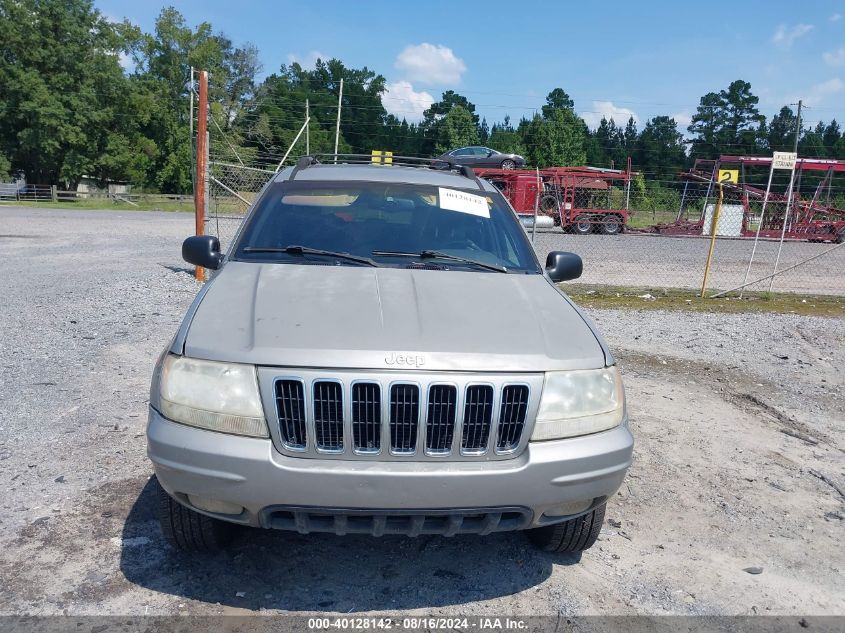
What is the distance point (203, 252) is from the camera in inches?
150

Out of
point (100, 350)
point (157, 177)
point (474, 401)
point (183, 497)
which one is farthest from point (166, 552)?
point (157, 177)

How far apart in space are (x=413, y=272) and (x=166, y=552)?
1.78m

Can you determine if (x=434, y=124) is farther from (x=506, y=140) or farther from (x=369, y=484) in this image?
(x=369, y=484)

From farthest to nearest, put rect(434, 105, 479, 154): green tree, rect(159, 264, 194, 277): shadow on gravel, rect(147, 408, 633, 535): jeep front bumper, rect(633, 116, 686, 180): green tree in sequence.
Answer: rect(434, 105, 479, 154): green tree
rect(633, 116, 686, 180): green tree
rect(159, 264, 194, 277): shadow on gravel
rect(147, 408, 633, 535): jeep front bumper

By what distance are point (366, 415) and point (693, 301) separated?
9.47 m

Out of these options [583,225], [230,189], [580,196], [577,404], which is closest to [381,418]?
[577,404]

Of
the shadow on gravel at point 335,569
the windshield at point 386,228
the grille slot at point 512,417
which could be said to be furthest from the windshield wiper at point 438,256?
the shadow on gravel at point 335,569

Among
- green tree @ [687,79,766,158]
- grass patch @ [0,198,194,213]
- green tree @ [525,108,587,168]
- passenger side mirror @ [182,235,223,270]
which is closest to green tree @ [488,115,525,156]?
green tree @ [525,108,587,168]

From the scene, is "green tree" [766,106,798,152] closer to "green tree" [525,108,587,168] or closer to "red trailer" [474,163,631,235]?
"green tree" [525,108,587,168]

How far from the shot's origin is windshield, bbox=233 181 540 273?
11.9 feet

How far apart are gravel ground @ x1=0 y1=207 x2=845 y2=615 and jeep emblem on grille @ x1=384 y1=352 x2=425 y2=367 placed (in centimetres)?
108

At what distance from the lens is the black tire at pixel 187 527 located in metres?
2.84

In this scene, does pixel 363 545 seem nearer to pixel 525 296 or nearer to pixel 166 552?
pixel 166 552

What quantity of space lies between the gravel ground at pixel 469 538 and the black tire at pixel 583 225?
17558mm
